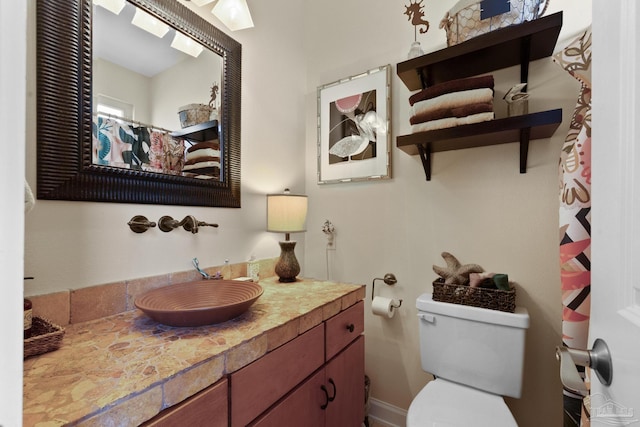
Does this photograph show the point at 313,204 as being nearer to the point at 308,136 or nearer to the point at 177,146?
the point at 308,136

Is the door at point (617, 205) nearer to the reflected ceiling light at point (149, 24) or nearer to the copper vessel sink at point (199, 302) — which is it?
the copper vessel sink at point (199, 302)

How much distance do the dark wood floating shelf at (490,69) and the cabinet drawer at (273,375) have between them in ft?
3.24

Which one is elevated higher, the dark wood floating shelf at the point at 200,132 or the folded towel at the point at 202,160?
the dark wood floating shelf at the point at 200,132

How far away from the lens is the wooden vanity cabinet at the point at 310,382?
2.43 ft

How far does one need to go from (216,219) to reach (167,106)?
0.52 meters

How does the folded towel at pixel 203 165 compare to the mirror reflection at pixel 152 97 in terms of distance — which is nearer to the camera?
the mirror reflection at pixel 152 97

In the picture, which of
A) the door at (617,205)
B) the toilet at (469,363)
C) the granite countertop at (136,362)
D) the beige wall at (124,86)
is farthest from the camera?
the toilet at (469,363)

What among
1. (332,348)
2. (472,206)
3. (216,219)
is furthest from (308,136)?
(332,348)

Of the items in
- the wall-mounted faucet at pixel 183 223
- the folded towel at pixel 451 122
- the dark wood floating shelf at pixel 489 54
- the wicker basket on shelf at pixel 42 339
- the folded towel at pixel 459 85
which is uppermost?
the dark wood floating shelf at pixel 489 54

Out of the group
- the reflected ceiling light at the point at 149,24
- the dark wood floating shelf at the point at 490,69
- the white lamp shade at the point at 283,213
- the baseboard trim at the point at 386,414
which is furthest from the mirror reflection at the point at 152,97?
the baseboard trim at the point at 386,414

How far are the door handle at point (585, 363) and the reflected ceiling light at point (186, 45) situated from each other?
1.54 metres

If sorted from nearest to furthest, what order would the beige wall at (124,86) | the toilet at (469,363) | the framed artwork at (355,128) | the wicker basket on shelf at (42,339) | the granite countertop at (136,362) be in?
the granite countertop at (136,362) → the wicker basket on shelf at (42,339) → the beige wall at (124,86) → the toilet at (469,363) → the framed artwork at (355,128)

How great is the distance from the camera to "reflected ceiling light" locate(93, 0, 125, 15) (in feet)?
3.01

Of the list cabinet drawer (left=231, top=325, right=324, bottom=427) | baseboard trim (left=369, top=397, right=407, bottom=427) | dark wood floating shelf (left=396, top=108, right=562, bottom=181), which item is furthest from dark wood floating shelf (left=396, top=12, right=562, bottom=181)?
baseboard trim (left=369, top=397, right=407, bottom=427)
